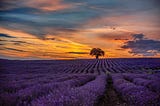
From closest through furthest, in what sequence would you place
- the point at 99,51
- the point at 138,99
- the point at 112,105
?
the point at 138,99 < the point at 112,105 < the point at 99,51

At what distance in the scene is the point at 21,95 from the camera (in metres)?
6.46

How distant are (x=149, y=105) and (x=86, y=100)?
982 mm

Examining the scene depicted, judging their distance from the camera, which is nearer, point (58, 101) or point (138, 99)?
point (58, 101)

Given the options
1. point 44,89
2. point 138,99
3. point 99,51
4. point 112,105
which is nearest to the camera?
point 138,99

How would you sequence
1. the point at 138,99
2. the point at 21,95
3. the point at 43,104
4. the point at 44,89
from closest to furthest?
the point at 43,104, the point at 138,99, the point at 21,95, the point at 44,89

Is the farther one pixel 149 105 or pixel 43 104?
pixel 149 105

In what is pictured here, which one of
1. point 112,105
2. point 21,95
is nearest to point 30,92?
point 21,95

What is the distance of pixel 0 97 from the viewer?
591cm

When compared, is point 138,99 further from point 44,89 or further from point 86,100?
point 44,89

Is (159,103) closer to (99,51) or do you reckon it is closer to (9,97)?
(9,97)

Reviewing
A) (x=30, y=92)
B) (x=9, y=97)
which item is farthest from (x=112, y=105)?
(x=9, y=97)

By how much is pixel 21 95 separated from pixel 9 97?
1.74 feet

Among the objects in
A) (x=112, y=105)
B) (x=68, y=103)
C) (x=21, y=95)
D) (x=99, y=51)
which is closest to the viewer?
(x=68, y=103)

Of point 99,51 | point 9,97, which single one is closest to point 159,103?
point 9,97
